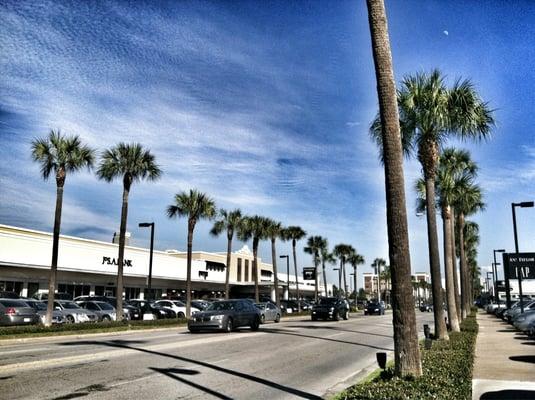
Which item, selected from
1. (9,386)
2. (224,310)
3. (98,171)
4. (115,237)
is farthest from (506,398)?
(115,237)

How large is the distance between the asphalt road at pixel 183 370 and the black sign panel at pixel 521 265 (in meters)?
18.5

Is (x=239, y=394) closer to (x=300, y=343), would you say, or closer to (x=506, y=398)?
(x=506, y=398)

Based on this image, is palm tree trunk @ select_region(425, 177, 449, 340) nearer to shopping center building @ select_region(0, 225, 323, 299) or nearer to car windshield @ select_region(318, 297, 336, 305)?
car windshield @ select_region(318, 297, 336, 305)

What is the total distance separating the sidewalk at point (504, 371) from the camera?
30.5 ft

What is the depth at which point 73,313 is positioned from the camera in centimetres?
2859

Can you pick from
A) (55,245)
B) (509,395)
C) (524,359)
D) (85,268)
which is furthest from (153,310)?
(509,395)

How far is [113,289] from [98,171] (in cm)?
2607

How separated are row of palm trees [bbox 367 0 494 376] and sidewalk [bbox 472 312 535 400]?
1736 millimetres

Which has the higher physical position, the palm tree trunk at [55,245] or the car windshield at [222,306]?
the palm tree trunk at [55,245]

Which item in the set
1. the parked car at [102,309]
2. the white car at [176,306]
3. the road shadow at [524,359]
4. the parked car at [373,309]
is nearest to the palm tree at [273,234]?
the parked car at [373,309]

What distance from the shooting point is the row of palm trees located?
862 centimetres

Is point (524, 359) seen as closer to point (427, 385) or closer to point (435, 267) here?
point (435, 267)

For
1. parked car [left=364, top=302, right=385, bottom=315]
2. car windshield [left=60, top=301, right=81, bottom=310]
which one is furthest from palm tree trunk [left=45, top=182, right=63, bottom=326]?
parked car [left=364, top=302, right=385, bottom=315]

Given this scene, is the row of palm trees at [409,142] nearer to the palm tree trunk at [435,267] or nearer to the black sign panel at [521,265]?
the palm tree trunk at [435,267]
